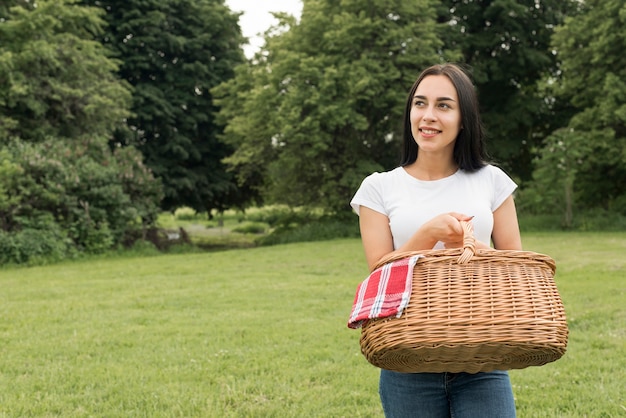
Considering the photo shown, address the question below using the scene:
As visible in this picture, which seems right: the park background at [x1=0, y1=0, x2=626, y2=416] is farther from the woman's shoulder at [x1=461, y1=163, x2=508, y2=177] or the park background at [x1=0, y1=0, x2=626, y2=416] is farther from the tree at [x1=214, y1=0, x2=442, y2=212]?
the woman's shoulder at [x1=461, y1=163, x2=508, y2=177]

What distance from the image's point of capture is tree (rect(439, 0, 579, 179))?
2430 cm

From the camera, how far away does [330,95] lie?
20.8 meters

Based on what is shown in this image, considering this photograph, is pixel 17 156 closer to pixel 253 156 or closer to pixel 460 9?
pixel 253 156

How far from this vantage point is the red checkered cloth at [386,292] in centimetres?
197

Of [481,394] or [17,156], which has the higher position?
[17,156]

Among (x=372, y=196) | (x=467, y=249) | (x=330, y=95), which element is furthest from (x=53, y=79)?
(x=467, y=249)

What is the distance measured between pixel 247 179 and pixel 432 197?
80.4 ft

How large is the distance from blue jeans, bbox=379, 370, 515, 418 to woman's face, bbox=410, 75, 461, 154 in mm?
840

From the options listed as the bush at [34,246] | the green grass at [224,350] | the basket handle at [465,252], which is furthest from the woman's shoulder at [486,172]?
the bush at [34,246]

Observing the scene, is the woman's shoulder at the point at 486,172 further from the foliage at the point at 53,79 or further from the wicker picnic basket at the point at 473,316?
the foliage at the point at 53,79

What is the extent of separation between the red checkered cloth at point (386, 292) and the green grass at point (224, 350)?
2.52m

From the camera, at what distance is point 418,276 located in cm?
200

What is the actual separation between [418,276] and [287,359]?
3882mm

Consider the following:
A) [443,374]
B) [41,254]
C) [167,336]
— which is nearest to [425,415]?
[443,374]
